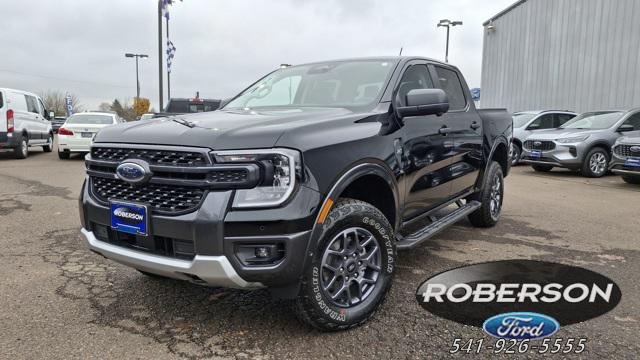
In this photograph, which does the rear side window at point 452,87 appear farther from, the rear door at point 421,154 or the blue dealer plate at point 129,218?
the blue dealer plate at point 129,218

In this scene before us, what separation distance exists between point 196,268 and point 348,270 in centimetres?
93

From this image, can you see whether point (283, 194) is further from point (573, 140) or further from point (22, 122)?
point (22, 122)

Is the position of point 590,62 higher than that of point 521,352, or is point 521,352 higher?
point 590,62

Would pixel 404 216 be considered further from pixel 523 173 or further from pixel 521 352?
pixel 523 173

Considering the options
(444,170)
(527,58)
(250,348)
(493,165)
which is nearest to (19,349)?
(250,348)

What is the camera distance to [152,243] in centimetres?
269

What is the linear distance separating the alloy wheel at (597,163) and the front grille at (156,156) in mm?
10827

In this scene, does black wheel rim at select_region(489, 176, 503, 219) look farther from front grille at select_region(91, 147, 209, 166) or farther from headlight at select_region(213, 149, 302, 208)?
front grille at select_region(91, 147, 209, 166)

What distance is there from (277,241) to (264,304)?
1051 mm

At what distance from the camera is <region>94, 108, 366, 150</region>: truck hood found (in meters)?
2.58

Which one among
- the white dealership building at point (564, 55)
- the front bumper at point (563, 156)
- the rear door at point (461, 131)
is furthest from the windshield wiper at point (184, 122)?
the white dealership building at point (564, 55)

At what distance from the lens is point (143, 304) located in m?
3.41

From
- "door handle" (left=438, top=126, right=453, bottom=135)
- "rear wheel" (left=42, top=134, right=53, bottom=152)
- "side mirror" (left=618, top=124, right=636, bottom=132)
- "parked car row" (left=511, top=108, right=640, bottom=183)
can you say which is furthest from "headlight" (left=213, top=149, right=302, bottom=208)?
"rear wheel" (left=42, top=134, right=53, bottom=152)

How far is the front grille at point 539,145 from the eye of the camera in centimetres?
1155
